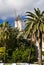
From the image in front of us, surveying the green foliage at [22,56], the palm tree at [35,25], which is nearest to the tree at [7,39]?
the green foliage at [22,56]

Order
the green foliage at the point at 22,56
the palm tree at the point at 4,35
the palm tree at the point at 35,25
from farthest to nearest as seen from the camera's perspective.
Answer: the palm tree at the point at 4,35, the green foliage at the point at 22,56, the palm tree at the point at 35,25

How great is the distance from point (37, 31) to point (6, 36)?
1091 inches

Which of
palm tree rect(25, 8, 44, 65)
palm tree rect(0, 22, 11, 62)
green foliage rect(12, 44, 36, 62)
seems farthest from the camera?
palm tree rect(0, 22, 11, 62)

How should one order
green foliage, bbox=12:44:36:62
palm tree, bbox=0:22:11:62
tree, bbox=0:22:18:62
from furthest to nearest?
tree, bbox=0:22:18:62 → palm tree, bbox=0:22:11:62 → green foliage, bbox=12:44:36:62

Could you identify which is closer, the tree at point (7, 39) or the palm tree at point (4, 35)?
the palm tree at point (4, 35)

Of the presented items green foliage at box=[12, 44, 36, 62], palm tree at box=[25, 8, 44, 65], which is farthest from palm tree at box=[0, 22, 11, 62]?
palm tree at box=[25, 8, 44, 65]

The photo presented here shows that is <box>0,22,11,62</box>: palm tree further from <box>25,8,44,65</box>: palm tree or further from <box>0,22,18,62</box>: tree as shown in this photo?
<box>25,8,44,65</box>: palm tree

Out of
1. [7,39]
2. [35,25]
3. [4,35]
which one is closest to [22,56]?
[7,39]

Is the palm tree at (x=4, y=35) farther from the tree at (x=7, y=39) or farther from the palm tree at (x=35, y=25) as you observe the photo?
the palm tree at (x=35, y=25)

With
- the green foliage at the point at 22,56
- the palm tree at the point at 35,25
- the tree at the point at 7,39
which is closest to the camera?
the palm tree at the point at 35,25

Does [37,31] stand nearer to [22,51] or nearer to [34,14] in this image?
[34,14]

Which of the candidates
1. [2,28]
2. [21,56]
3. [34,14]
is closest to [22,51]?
[21,56]

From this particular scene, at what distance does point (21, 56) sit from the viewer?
92188mm

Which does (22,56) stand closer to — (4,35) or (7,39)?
(7,39)
